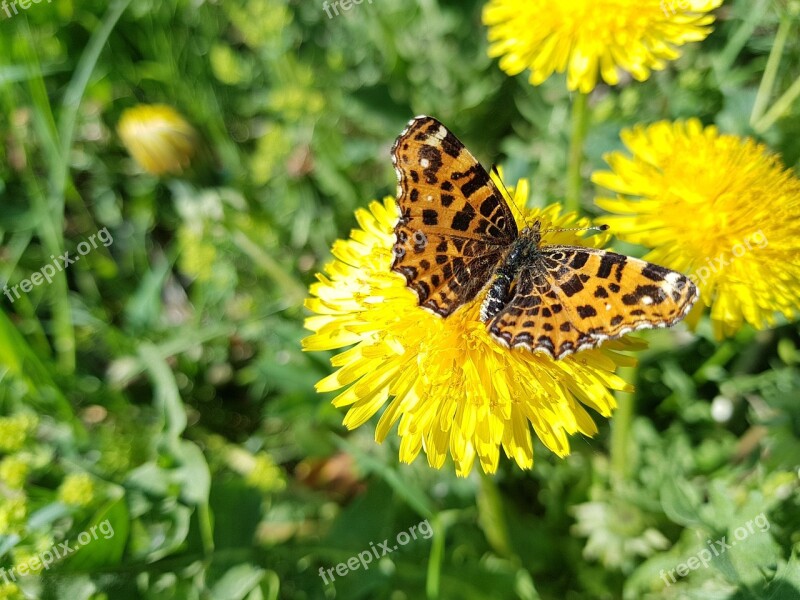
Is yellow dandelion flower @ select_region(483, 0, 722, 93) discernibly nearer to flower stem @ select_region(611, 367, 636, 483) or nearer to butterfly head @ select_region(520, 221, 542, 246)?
butterfly head @ select_region(520, 221, 542, 246)

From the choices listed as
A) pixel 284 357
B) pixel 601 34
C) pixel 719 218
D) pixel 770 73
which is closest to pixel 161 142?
pixel 284 357

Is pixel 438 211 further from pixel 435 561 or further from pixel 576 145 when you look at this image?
pixel 435 561

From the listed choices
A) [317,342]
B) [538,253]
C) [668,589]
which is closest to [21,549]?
[317,342]

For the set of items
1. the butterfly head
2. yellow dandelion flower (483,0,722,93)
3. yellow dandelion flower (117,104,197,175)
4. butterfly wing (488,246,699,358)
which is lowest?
butterfly wing (488,246,699,358)

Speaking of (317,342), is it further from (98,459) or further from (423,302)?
(98,459)

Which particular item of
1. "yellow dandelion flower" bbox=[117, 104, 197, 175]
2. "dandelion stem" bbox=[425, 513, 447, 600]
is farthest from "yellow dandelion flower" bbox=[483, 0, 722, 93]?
"dandelion stem" bbox=[425, 513, 447, 600]
